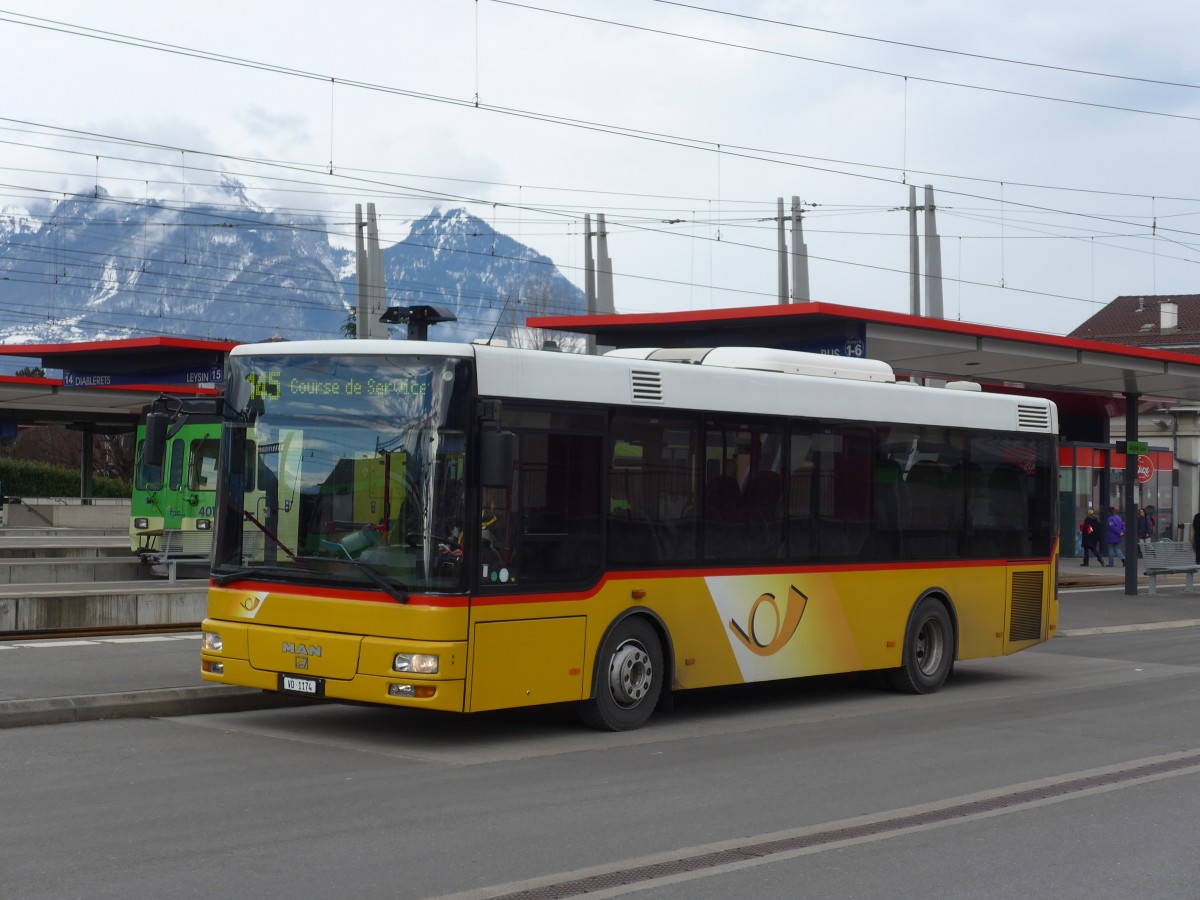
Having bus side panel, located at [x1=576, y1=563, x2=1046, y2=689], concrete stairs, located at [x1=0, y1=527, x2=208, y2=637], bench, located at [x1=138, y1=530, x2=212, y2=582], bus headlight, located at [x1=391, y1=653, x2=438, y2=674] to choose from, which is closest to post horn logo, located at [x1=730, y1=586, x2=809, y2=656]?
bus side panel, located at [x1=576, y1=563, x2=1046, y2=689]

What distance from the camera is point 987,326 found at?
911 inches

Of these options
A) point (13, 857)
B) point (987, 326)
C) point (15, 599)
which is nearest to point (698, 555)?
point (13, 857)

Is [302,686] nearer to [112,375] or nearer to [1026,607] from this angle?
[1026,607]

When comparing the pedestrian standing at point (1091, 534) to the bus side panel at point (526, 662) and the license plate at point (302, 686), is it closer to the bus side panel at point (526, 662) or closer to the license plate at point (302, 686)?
the bus side panel at point (526, 662)

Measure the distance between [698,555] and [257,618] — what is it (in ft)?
11.0

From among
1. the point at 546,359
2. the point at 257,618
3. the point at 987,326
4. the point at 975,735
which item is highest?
the point at 987,326

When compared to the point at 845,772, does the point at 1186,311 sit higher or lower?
higher

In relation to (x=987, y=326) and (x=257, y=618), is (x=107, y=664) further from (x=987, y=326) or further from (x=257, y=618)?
(x=987, y=326)

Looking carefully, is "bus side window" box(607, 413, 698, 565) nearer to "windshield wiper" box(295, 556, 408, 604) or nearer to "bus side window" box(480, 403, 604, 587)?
"bus side window" box(480, 403, 604, 587)

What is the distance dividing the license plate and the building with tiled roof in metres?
83.4

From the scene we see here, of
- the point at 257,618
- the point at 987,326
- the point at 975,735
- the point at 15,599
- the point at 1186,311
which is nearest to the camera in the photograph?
the point at 257,618

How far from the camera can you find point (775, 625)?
1265 centimetres

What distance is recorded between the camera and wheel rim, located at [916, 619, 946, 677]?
14.5 metres

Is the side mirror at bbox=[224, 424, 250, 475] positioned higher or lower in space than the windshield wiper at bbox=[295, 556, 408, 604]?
higher
